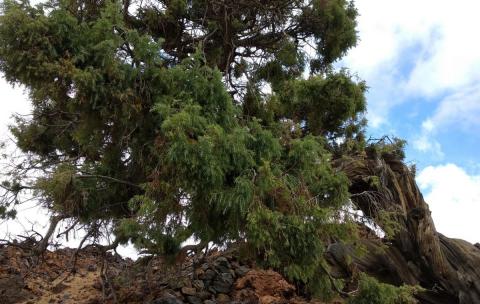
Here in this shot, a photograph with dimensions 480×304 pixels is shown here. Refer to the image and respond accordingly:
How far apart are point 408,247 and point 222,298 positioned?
3855mm

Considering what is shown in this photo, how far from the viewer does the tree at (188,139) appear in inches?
243

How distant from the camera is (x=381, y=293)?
23.4 ft

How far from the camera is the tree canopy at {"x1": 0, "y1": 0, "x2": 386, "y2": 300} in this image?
6160 mm

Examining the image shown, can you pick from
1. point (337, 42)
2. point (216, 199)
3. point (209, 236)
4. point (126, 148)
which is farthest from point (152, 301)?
point (337, 42)

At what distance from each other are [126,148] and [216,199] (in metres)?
2.73

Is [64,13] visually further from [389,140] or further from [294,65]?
[389,140]

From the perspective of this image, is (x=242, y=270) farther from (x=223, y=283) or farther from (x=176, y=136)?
(x=176, y=136)

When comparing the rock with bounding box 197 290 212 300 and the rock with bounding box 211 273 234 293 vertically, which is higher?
the rock with bounding box 211 273 234 293

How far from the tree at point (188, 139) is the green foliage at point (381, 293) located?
9cm

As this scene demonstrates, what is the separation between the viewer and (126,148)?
834 cm

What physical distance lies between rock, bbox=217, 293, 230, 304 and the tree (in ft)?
7.74

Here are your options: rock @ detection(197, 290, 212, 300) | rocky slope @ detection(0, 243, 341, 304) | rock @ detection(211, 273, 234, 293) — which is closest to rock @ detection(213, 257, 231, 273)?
rocky slope @ detection(0, 243, 341, 304)

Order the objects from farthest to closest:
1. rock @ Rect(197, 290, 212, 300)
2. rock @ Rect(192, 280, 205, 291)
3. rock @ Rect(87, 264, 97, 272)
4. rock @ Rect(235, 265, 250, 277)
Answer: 1. rock @ Rect(87, 264, 97, 272)
2. rock @ Rect(235, 265, 250, 277)
3. rock @ Rect(192, 280, 205, 291)
4. rock @ Rect(197, 290, 212, 300)

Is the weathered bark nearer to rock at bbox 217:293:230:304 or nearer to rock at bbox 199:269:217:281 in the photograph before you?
rock at bbox 217:293:230:304
